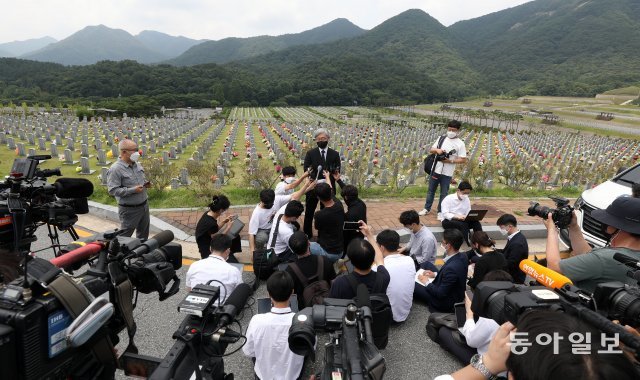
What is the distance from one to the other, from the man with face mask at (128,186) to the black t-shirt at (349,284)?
3.13 meters

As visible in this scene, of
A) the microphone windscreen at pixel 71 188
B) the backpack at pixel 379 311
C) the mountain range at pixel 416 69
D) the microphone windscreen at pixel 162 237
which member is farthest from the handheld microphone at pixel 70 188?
the mountain range at pixel 416 69

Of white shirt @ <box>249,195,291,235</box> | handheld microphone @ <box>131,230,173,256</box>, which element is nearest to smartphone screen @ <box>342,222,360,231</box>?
white shirt @ <box>249,195,291,235</box>

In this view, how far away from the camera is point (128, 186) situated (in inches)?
181

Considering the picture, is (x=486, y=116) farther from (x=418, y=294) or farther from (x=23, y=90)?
(x=23, y=90)

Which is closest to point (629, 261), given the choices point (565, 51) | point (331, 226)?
point (331, 226)

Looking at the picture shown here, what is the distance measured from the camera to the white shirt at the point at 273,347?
2.58m

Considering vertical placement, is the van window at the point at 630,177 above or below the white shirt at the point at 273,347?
above

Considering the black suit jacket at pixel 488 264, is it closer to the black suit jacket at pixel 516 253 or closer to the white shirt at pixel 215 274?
the black suit jacket at pixel 516 253

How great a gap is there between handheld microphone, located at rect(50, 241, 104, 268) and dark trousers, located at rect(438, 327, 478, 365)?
2981 mm

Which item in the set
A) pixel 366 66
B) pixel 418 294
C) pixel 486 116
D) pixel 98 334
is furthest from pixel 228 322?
pixel 366 66

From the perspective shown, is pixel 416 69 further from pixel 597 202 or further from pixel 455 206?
pixel 455 206

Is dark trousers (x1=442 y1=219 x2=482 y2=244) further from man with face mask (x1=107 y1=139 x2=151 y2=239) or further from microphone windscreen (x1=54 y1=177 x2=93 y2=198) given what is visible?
microphone windscreen (x1=54 y1=177 x2=93 y2=198)

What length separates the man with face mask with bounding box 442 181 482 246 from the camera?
220 inches

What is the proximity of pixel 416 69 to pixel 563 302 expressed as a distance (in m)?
127
